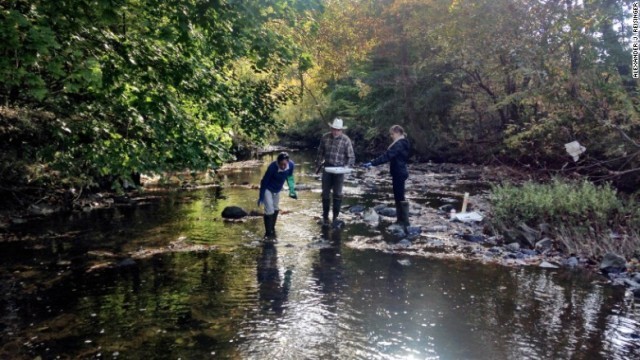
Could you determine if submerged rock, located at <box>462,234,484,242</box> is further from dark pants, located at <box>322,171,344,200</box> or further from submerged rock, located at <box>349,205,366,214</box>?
submerged rock, located at <box>349,205,366,214</box>

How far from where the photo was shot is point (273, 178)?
1099 centimetres

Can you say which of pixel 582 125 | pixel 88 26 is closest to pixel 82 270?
pixel 88 26

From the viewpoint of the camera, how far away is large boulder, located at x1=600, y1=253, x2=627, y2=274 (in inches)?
345

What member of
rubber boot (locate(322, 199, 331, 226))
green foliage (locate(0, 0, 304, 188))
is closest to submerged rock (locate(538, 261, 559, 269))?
rubber boot (locate(322, 199, 331, 226))

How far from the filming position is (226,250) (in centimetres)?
1022

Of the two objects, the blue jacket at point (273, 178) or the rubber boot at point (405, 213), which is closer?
the blue jacket at point (273, 178)

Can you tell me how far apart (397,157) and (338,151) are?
5.13 ft

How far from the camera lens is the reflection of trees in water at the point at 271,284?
714cm

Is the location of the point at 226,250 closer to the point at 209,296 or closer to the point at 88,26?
the point at 209,296

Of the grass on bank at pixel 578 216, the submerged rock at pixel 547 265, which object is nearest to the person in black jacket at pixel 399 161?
the grass on bank at pixel 578 216

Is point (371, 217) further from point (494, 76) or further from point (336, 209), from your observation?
point (494, 76)

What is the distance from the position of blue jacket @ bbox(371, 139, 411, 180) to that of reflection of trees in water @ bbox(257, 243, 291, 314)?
3.37m

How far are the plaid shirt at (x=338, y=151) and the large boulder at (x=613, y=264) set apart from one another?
5.78 m

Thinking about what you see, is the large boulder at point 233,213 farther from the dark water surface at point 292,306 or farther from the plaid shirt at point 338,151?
the plaid shirt at point 338,151
